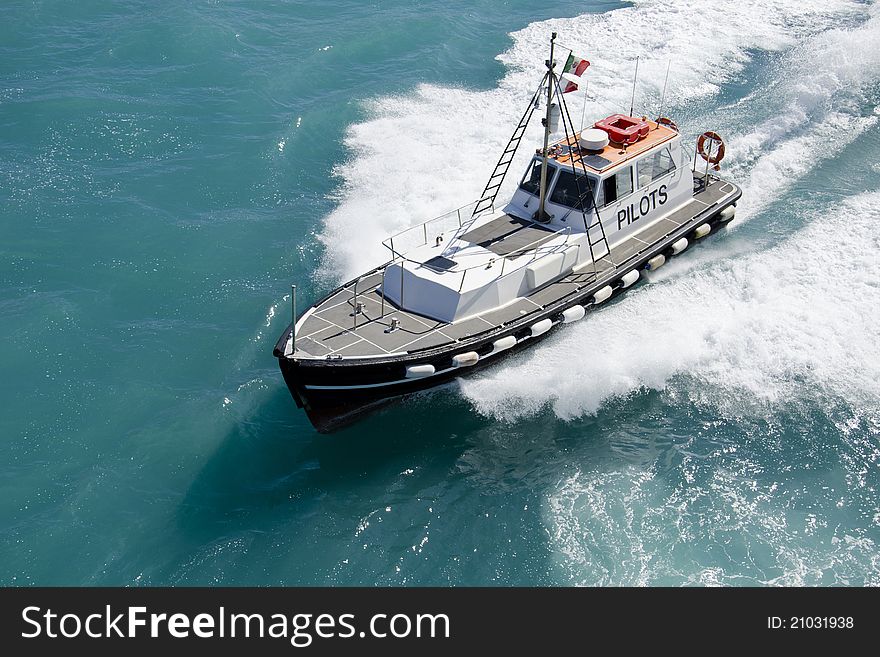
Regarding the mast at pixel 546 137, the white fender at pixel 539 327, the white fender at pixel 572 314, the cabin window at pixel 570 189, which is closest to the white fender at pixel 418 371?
the white fender at pixel 539 327

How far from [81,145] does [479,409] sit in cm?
1509

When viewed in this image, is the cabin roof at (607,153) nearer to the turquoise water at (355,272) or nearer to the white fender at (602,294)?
the white fender at (602,294)

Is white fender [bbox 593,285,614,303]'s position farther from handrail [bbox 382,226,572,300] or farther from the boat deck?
handrail [bbox 382,226,572,300]

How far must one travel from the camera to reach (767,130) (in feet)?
83.2

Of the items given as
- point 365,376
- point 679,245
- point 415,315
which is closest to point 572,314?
point 415,315

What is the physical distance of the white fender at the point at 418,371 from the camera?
16281mm

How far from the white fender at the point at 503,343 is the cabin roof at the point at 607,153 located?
170 inches

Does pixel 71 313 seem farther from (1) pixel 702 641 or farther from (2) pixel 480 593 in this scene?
(1) pixel 702 641

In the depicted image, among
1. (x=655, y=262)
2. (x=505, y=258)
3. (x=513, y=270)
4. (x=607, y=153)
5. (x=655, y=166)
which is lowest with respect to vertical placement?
(x=655, y=262)

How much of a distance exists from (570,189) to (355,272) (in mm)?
5181

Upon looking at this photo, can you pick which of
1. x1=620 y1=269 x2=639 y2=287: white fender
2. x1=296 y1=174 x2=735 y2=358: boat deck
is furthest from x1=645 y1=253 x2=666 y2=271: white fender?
x1=620 y1=269 x2=639 y2=287: white fender

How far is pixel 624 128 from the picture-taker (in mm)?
20828

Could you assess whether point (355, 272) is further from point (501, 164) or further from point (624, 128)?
point (624, 128)

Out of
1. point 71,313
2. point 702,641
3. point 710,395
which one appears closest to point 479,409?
point 710,395
